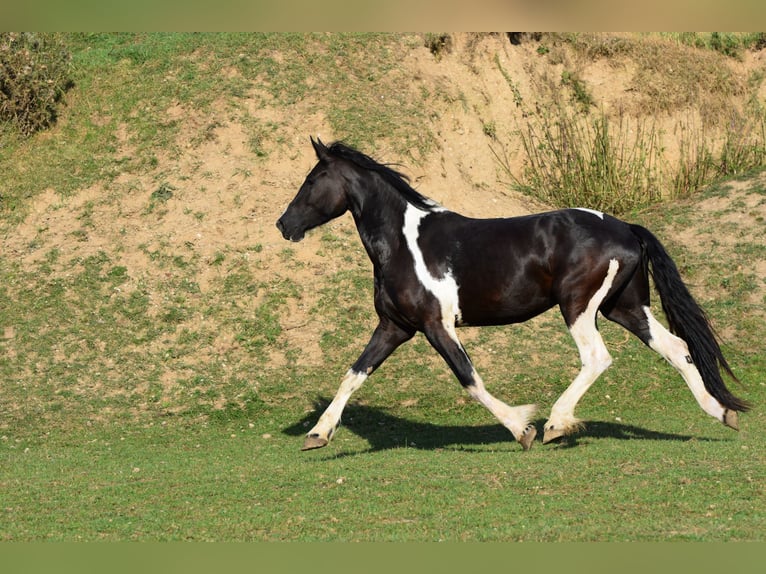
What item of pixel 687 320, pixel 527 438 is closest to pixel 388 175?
pixel 527 438

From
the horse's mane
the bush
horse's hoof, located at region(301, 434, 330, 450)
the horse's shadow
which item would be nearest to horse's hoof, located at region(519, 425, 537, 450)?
the horse's shadow

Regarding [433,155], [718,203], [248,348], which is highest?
[433,155]

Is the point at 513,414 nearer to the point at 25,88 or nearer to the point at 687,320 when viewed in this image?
the point at 687,320

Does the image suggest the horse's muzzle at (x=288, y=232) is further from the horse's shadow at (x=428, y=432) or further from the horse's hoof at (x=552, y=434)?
the horse's hoof at (x=552, y=434)

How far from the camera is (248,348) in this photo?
14547 mm

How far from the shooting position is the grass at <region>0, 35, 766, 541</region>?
728 centimetres

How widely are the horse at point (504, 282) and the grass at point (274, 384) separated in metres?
0.66

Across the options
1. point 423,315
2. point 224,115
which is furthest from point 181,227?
point 423,315

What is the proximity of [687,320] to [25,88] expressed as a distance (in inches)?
547

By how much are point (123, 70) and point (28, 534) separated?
14.1 meters

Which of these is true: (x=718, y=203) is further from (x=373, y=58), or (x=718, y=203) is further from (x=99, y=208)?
(x=99, y=208)

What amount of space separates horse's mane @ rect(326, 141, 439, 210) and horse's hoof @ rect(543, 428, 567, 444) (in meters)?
2.45

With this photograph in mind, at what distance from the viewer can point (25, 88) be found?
1878 centimetres

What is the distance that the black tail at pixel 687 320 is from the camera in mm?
9500
